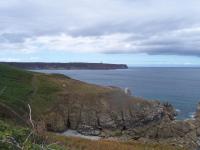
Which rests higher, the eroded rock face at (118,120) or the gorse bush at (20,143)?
the gorse bush at (20,143)

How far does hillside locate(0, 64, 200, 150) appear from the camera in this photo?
58.2 metres

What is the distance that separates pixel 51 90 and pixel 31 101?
5.54m

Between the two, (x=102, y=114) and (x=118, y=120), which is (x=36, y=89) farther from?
(x=118, y=120)

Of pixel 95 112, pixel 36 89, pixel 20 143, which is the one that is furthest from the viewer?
pixel 36 89

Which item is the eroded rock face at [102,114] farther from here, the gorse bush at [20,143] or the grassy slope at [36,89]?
the gorse bush at [20,143]

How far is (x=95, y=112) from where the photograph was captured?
63.5 m

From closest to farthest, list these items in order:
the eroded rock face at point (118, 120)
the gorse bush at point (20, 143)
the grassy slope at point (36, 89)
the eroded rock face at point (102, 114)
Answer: the gorse bush at point (20, 143) → the eroded rock face at point (118, 120) → the eroded rock face at point (102, 114) → the grassy slope at point (36, 89)

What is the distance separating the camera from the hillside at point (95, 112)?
191 feet

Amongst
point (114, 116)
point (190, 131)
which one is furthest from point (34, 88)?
point (190, 131)

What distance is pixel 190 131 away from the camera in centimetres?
5931

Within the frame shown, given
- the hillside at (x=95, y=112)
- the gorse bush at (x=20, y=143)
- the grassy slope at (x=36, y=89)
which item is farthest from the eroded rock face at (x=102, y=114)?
the gorse bush at (x=20, y=143)

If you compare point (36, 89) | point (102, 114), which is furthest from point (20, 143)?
point (36, 89)

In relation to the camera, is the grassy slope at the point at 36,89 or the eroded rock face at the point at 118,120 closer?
the eroded rock face at the point at 118,120

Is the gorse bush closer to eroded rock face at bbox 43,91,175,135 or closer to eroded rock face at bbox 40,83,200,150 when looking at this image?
eroded rock face at bbox 40,83,200,150
